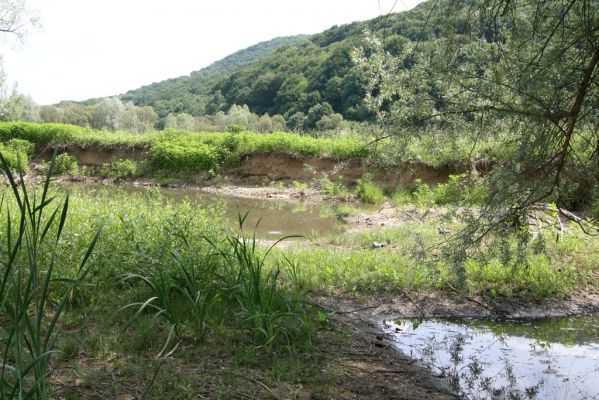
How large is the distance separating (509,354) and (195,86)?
8702cm

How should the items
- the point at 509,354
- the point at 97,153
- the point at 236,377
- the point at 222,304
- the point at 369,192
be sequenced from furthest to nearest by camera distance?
the point at 97,153, the point at 369,192, the point at 509,354, the point at 222,304, the point at 236,377

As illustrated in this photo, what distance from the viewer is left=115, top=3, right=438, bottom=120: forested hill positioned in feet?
18.8

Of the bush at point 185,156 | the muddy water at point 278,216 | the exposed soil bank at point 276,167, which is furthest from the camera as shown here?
the bush at point 185,156

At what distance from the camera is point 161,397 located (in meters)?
3.03

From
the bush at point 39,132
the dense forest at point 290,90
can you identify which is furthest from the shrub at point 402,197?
the bush at point 39,132

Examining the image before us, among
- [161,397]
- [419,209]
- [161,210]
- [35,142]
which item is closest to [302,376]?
[161,397]

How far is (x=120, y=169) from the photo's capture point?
22.0 meters

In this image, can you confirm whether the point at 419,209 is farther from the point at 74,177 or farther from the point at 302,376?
the point at 74,177

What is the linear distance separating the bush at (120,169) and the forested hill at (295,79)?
8888 mm

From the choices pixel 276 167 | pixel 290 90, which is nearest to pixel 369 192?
pixel 276 167

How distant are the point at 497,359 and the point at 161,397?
111 inches

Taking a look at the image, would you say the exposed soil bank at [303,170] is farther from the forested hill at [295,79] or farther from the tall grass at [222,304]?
the tall grass at [222,304]

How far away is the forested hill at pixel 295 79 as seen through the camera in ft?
18.8

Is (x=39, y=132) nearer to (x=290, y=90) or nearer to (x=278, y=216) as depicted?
(x=278, y=216)
